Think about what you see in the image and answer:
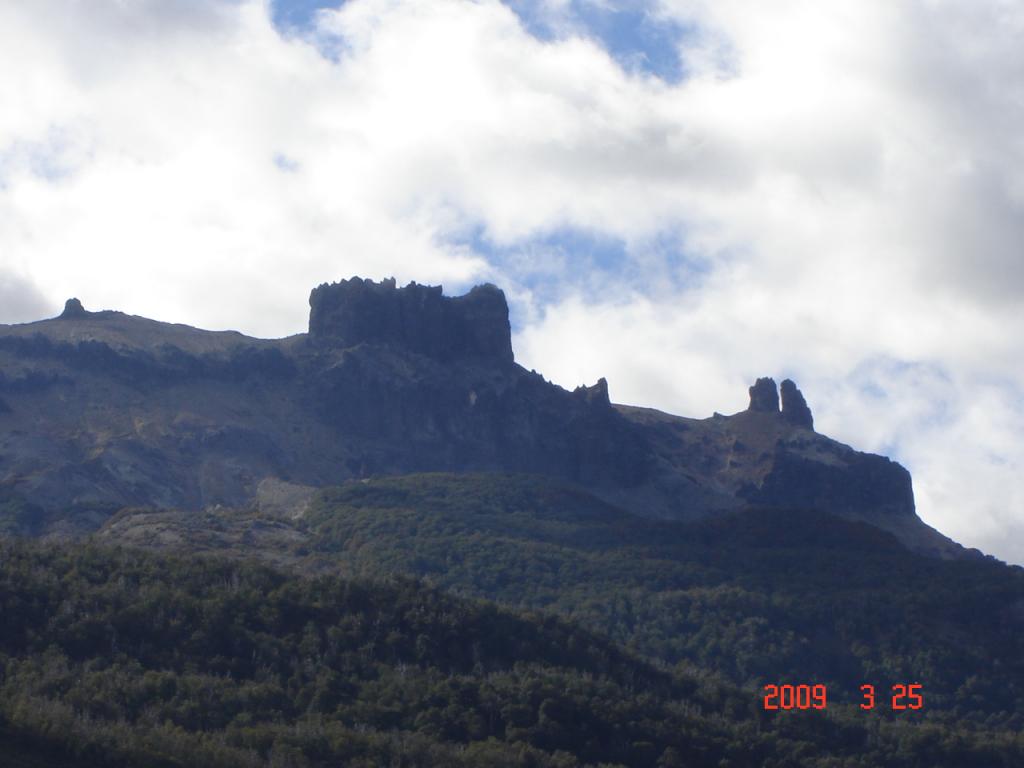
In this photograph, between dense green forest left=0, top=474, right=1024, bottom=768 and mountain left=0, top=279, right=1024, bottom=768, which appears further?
mountain left=0, top=279, right=1024, bottom=768

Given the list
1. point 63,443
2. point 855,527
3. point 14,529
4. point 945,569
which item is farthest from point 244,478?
point 945,569

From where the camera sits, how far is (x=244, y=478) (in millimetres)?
196750

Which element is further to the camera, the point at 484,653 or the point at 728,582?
the point at 728,582
